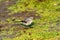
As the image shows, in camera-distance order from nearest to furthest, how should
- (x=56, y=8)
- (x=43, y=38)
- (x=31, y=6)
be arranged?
(x=43, y=38)
(x=56, y=8)
(x=31, y=6)

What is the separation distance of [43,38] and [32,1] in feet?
20.1

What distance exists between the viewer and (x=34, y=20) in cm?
1297

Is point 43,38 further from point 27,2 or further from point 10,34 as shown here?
point 27,2

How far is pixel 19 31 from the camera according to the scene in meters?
11.2

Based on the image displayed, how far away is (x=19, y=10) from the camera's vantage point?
49.8 feet

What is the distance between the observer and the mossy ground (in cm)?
1055

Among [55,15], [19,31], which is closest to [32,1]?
[55,15]

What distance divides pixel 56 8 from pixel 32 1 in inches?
76.5

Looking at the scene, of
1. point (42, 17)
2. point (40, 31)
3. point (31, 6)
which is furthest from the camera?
point (31, 6)

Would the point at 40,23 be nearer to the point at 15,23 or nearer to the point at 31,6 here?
the point at 15,23

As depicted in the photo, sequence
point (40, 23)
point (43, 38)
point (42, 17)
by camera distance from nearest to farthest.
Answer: point (43, 38) → point (40, 23) → point (42, 17)

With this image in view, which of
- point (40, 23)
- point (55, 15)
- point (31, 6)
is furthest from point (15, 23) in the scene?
point (31, 6)

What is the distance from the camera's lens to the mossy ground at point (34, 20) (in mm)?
10552

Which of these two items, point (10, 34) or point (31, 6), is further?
point (31, 6)
